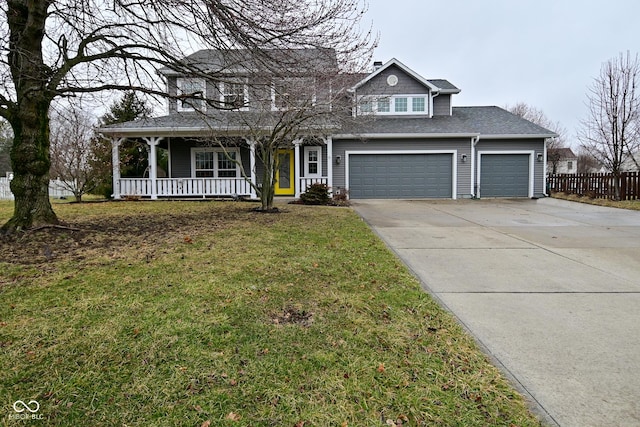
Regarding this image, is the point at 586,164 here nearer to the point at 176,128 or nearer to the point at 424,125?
the point at 424,125

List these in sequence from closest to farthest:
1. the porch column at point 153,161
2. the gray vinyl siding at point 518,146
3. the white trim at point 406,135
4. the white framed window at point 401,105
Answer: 1. the porch column at point 153,161
2. the white trim at point 406,135
3. the gray vinyl siding at point 518,146
4. the white framed window at point 401,105

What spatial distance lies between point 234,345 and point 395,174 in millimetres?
14690

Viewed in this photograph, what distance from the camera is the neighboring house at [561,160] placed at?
29.8 meters

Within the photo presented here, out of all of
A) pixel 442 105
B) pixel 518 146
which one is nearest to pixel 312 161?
pixel 442 105

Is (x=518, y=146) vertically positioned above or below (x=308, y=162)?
above

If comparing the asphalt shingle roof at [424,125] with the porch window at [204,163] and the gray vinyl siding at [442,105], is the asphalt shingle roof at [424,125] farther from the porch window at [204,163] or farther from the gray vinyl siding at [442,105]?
the porch window at [204,163]

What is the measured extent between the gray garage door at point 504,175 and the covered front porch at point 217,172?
7.45 m

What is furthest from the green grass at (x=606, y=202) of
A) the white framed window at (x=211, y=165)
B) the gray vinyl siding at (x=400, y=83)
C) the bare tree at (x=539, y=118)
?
the bare tree at (x=539, y=118)

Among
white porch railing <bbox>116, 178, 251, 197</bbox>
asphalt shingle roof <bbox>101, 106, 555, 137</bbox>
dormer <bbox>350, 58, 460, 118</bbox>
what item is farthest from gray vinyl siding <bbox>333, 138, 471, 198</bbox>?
white porch railing <bbox>116, 178, 251, 197</bbox>

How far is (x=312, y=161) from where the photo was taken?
54.5 feet

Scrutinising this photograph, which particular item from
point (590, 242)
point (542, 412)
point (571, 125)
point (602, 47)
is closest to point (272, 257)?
point (542, 412)

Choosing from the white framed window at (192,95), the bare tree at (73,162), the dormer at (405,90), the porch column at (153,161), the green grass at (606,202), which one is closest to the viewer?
the white framed window at (192,95)

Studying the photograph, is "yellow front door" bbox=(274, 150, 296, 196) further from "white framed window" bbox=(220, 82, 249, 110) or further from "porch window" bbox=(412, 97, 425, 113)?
"white framed window" bbox=(220, 82, 249, 110)

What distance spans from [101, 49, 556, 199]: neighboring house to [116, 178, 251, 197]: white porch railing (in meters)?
0.04
